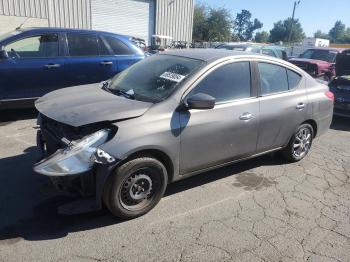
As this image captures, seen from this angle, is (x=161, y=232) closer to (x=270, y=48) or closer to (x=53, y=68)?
(x=53, y=68)

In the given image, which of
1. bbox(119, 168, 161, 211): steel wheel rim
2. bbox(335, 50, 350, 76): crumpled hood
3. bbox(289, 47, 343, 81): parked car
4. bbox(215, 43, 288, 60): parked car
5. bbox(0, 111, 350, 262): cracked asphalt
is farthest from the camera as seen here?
bbox(289, 47, 343, 81): parked car

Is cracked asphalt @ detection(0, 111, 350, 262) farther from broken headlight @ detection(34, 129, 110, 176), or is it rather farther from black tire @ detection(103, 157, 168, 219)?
broken headlight @ detection(34, 129, 110, 176)

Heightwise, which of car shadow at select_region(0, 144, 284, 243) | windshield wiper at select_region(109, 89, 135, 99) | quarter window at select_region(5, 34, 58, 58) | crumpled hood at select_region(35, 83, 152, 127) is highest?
quarter window at select_region(5, 34, 58, 58)

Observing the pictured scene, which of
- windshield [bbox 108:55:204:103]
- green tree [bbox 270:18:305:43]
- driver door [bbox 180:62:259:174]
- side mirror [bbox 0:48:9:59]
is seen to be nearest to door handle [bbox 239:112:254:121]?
driver door [bbox 180:62:259:174]

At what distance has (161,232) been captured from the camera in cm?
338

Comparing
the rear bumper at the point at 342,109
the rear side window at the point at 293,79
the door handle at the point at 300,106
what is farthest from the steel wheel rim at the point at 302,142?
the rear bumper at the point at 342,109

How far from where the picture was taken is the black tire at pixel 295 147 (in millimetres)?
5176

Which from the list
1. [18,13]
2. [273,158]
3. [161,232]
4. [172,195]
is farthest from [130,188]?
[18,13]

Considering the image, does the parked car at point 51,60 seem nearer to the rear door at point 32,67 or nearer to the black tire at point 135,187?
the rear door at point 32,67

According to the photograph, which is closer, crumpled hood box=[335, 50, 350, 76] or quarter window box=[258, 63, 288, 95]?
quarter window box=[258, 63, 288, 95]

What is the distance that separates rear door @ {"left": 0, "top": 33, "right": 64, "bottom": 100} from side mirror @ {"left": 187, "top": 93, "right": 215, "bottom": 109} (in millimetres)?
3969

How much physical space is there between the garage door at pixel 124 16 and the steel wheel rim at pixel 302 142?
16875mm

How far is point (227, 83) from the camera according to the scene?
4172 mm

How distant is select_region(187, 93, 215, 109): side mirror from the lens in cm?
360
